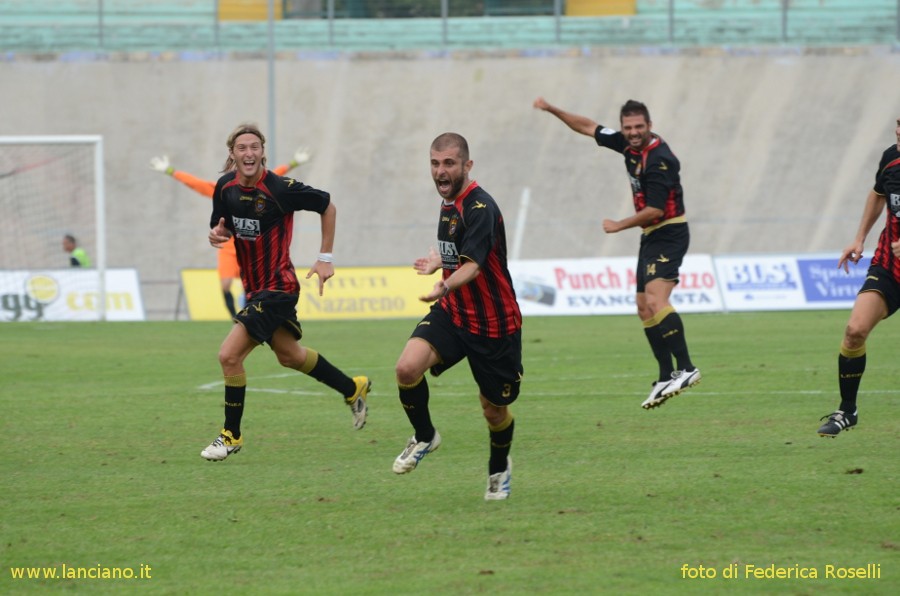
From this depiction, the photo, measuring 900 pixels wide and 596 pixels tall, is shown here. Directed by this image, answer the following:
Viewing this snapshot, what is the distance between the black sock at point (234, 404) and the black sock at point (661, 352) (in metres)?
3.69

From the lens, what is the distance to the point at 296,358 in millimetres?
9297

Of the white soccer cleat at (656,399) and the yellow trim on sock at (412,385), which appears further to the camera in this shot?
the white soccer cleat at (656,399)

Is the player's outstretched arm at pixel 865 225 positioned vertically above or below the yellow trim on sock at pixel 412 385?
above

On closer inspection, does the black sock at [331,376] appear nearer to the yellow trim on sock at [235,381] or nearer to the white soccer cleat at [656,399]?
the yellow trim on sock at [235,381]

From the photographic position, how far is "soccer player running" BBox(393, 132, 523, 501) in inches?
273

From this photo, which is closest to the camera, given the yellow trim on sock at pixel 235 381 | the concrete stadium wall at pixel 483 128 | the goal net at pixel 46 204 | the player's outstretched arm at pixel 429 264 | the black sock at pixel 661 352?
the player's outstretched arm at pixel 429 264

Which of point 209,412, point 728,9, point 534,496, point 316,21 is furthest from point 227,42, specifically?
point 534,496

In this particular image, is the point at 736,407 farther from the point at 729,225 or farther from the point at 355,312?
the point at 729,225

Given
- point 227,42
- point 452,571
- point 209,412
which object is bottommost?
point 209,412

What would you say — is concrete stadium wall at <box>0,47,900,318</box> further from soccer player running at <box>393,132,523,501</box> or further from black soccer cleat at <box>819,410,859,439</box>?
Result: soccer player running at <box>393,132,523,501</box>

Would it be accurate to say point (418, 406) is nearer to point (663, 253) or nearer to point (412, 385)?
point (412, 385)

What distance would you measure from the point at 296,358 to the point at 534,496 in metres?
2.76

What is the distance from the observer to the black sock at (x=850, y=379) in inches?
349

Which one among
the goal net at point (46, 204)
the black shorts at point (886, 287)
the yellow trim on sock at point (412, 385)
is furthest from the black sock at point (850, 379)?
the goal net at point (46, 204)
